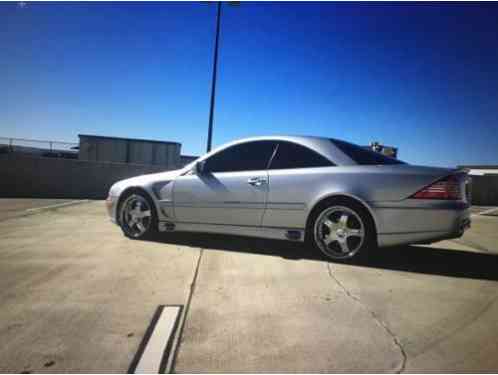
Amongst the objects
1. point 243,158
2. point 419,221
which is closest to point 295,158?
point 243,158

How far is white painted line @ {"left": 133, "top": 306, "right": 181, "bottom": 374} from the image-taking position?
134cm

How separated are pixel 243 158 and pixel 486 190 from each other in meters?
16.0

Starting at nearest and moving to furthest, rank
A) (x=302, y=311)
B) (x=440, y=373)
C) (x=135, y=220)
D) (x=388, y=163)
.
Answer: (x=440, y=373)
(x=302, y=311)
(x=388, y=163)
(x=135, y=220)

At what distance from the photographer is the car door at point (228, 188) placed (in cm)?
346

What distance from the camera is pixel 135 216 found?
4.12 metres

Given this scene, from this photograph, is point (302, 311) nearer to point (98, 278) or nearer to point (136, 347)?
point (136, 347)

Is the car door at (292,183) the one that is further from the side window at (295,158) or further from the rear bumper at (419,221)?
the rear bumper at (419,221)

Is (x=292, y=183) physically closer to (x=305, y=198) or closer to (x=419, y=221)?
(x=305, y=198)

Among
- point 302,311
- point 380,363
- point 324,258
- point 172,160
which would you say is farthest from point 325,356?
point 172,160

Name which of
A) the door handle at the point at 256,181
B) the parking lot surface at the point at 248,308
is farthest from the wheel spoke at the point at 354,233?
the door handle at the point at 256,181

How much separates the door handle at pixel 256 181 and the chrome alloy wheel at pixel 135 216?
1554mm

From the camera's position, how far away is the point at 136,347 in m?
1.50

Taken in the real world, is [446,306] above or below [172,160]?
below

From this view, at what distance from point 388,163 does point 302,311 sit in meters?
2.03
